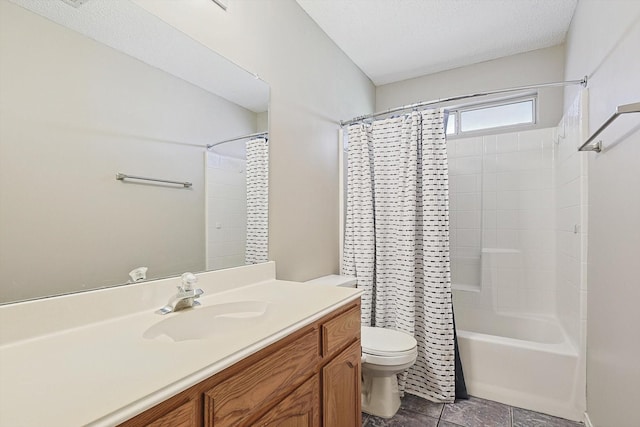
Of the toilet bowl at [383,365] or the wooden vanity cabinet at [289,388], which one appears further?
the toilet bowl at [383,365]

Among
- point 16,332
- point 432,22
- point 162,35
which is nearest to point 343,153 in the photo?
point 432,22

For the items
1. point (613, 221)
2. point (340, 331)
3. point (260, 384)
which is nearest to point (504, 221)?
point (613, 221)

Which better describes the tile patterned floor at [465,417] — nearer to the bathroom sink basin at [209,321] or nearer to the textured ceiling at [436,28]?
the bathroom sink basin at [209,321]

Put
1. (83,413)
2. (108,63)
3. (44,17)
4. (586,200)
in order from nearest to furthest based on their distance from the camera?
(83,413)
(44,17)
(108,63)
(586,200)

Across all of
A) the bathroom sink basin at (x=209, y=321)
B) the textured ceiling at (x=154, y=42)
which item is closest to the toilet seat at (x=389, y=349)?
the bathroom sink basin at (x=209, y=321)

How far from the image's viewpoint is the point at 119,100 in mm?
1136

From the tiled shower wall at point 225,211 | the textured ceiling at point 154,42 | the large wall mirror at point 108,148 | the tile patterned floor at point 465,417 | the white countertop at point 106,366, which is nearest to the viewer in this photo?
the white countertop at point 106,366

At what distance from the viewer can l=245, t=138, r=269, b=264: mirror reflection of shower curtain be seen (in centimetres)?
171

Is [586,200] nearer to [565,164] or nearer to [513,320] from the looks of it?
[565,164]

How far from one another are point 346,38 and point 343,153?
2.84ft

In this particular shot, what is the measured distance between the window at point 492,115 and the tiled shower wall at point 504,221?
0.49 feet

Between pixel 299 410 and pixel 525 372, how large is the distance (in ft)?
5.39

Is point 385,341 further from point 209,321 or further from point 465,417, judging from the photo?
point 209,321

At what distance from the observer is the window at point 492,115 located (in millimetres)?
2865
